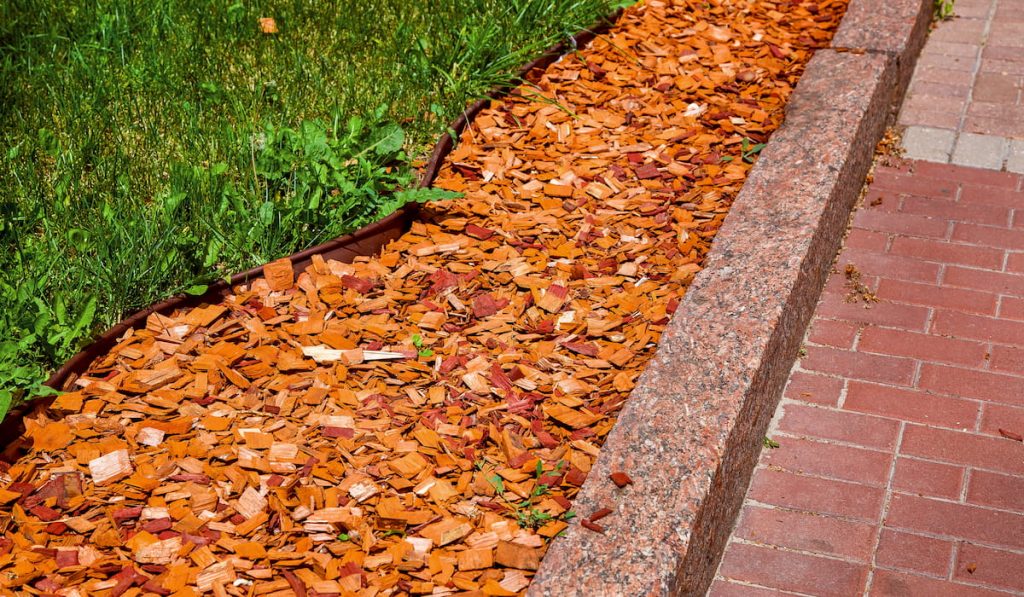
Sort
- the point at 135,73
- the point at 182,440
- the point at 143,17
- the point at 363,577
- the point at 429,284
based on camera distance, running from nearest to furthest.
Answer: the point at 363,577, the point at 182,440, the point at 429,284, the point at 135,73, the point at 143,17

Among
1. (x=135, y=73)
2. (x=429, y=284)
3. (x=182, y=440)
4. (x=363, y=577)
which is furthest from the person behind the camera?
(x=135, y=73)

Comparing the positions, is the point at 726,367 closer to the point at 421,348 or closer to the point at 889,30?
the point at 421,348

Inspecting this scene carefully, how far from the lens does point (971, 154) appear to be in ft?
14.3

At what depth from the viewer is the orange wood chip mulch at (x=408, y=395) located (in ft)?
8.21

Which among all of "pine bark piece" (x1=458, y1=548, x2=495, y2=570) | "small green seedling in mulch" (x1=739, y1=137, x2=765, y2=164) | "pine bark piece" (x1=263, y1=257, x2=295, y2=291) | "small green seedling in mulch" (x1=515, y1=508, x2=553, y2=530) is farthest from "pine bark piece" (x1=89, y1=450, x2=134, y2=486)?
"small green seedling in mulch" (x1=739, y1=137, x2=765, y2=164)

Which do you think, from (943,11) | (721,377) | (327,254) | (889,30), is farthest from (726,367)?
(943,11)

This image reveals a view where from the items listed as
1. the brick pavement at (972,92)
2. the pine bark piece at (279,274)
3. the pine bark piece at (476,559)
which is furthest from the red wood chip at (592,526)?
the brick pavement at (972,92)

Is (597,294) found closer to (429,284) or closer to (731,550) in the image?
(429,284)

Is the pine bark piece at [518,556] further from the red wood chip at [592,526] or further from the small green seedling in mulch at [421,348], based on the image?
the small green seedling in mulch at [421,348]

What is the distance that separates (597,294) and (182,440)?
1.32 metres

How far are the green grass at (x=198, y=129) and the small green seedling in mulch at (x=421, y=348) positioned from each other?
543 mm

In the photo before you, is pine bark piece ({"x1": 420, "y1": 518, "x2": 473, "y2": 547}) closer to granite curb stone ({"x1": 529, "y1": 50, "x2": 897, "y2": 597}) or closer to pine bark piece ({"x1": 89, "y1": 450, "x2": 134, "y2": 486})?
granite curb stone ({"x1": 529, "y1": 50, "x2": 897, "y2": 597})

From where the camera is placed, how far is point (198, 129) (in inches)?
148

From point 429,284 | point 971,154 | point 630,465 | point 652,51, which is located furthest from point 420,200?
point 971,154
